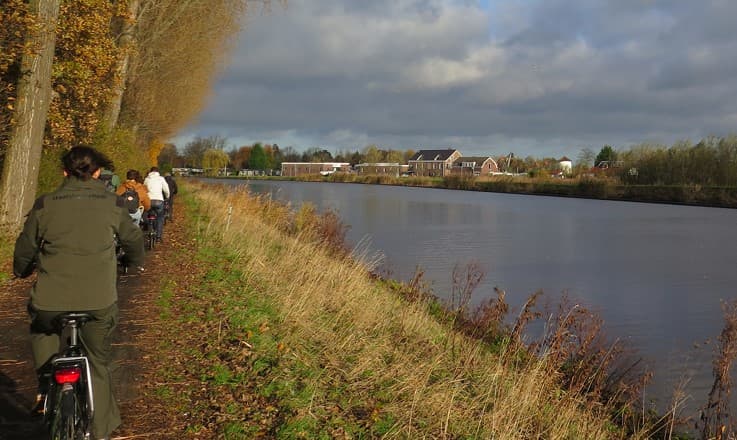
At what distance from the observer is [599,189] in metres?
67.6

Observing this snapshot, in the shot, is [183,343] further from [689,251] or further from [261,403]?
[689,251]

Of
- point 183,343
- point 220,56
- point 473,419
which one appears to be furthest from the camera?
point 220,56

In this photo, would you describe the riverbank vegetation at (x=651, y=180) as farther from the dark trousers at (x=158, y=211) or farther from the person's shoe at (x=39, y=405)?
the person's shoe at (x=39, y=405)

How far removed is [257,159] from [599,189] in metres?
118

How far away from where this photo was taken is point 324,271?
11688mm

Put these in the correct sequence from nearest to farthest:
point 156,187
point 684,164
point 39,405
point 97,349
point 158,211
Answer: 1. point 97,349
2. point 39,405
3. point 158,211
4. point 156,187
5. point 684,164

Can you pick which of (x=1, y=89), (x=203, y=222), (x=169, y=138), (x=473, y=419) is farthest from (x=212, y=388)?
(x=169, y=138)

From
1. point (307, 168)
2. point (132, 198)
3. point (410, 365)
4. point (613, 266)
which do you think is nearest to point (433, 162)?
point (307, 168)

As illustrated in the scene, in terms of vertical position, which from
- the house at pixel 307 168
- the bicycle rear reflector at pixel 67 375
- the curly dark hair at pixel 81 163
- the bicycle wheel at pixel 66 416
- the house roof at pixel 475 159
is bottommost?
the bicycle wheel at pixel 66 416

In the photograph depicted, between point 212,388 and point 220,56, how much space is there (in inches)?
953

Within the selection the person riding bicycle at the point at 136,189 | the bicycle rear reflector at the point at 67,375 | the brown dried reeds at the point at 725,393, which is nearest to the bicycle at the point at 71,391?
the bicycle rear reflector at the point at 67,375

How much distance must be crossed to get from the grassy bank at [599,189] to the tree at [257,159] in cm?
8175

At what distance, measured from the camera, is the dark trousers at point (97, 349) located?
11.5 feet

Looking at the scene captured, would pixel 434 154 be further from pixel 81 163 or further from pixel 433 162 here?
pixel 81 163
